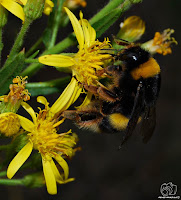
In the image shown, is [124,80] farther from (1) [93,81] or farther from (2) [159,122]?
(2) [159,122]

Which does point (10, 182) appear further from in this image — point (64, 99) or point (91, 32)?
point (91, 32)

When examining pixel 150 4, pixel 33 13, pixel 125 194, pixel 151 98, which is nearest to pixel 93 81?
pixel 151 98

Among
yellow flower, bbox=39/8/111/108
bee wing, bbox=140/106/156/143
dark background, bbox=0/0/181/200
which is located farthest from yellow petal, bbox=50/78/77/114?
dark background, bbox=0/0/181/200

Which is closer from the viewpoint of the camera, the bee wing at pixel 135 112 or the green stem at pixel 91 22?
the bee wing at pixel 135 112

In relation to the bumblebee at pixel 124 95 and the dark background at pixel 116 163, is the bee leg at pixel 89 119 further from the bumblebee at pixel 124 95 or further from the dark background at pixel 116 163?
the dark background at pixel 116 163

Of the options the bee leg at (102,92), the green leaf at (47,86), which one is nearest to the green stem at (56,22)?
the green leaf at (47,86)

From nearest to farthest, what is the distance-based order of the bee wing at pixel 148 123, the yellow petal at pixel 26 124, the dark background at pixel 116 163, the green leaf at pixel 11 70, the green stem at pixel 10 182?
the green leaf at pixel 11 70
the yellow petal at pixel 26 124
the green stem at pixel 10 182
the bee wing at pixel 148 123
the dark background at pixel 116 163
